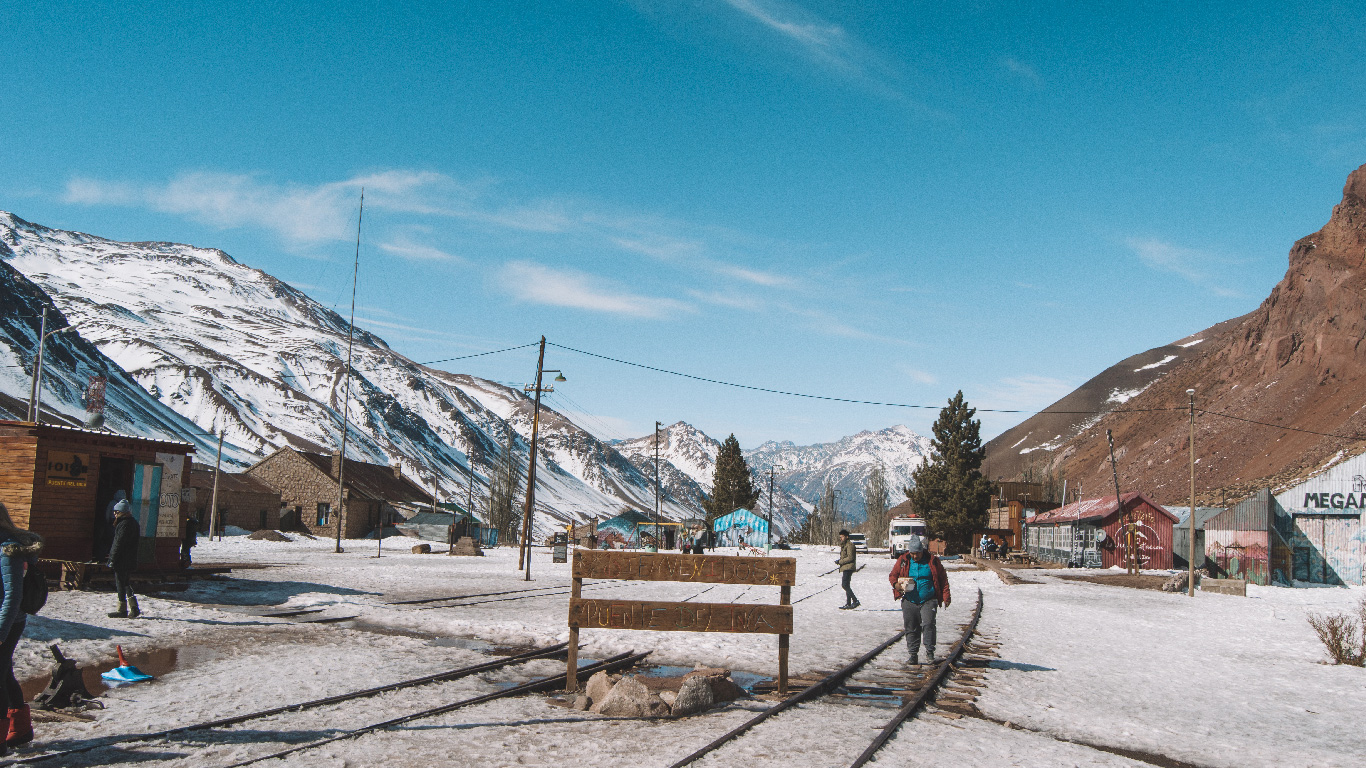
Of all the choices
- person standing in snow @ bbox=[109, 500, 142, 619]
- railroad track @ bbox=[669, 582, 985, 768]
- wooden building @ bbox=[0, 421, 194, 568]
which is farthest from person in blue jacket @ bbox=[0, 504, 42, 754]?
wooden building @ bbox=[0, 421, 194, 568]

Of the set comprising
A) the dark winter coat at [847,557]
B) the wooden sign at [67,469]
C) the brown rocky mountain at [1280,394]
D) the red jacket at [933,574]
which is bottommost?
the dark winter coat at [847,557]

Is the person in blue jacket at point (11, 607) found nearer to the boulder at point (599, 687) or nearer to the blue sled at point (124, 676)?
the blue sled at point (124, 676)

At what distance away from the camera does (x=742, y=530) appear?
69.7 m

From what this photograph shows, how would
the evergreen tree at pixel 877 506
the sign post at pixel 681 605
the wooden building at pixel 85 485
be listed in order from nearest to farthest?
1. the sign post at pixel 681 605
2. the wooden building at pixel 85 485
3. the evergreen tree at pixel 877 506

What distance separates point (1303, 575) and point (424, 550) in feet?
146

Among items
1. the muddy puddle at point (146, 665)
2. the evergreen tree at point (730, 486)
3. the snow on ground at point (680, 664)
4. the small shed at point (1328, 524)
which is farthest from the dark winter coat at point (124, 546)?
the evergreen tree at point (730, 486)

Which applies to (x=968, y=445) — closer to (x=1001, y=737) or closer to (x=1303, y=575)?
(x=1303, y=575)

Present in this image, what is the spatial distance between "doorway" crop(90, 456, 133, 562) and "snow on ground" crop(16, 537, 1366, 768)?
178 centimetres

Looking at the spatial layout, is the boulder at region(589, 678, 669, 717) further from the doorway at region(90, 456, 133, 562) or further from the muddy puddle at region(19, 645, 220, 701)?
the doorway at region(90, 456, 133, 562)

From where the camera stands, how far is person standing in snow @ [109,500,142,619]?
14.8 metres

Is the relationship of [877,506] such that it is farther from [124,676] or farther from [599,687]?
[124,676]

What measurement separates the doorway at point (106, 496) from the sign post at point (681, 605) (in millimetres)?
11571

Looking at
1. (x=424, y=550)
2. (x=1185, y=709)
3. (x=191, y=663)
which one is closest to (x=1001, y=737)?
(x=1185, y=709)

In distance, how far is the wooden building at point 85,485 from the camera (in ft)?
57.1
